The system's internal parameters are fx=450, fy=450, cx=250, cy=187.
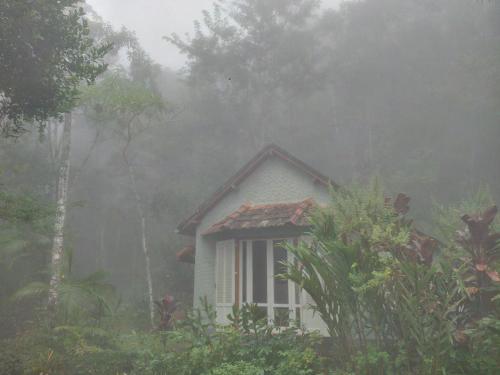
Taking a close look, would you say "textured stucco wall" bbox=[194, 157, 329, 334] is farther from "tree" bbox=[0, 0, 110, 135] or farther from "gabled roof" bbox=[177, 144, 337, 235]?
"tree" bbox=[0, 0, 110, 135]

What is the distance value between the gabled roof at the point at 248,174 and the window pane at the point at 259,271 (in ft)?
7.10

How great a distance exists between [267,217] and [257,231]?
18.4 inches

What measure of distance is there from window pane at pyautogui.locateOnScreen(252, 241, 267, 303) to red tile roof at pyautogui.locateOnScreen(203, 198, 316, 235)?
74 cm

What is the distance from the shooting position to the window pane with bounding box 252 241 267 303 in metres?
11.8

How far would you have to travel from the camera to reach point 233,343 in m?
6.72

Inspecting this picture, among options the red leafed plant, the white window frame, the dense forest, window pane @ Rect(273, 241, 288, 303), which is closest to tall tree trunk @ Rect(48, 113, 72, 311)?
the dense forest

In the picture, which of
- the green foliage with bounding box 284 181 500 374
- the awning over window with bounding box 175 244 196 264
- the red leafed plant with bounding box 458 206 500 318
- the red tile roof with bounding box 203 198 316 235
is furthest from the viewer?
the awning over window with bounding box 175 244 196 264

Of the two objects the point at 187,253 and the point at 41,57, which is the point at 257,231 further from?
the point at 41,57

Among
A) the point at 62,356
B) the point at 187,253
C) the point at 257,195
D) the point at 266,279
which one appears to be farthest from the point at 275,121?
the point at 62,356

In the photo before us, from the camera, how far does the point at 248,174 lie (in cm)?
1344

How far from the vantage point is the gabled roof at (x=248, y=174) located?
1250cm

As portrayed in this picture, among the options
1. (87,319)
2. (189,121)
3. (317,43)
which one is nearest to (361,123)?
(317,43)

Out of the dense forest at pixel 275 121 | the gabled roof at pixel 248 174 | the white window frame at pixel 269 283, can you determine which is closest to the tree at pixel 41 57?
the white window frame at pixel 269 283

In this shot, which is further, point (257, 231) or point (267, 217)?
point (257, 231)
